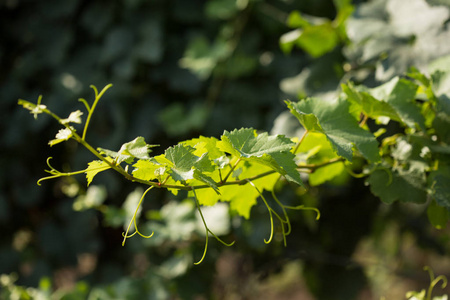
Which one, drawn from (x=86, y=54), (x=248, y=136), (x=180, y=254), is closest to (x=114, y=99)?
(x=86, y=54)

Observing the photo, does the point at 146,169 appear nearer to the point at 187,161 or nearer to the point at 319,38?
the point at 187,161

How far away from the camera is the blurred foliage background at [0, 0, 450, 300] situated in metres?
1.41

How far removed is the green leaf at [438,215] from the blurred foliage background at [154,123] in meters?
0.56

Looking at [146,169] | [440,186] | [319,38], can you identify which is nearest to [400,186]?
[440,186]

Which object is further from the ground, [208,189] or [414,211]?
[208,189]

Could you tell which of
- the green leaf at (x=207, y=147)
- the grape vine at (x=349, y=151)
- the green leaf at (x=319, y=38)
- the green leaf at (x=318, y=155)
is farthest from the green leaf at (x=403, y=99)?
the green leaf at (x=319, y=38)

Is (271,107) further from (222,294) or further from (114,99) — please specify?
(222,294)

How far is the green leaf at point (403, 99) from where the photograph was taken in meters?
0.60

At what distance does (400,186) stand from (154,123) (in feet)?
3.57

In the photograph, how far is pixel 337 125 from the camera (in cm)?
57

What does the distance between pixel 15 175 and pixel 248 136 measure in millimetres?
1517

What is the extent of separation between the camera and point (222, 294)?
2.05 metres

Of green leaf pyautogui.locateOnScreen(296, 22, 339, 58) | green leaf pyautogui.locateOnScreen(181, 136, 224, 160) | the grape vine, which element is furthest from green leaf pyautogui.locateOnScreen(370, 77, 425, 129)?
green leaf pyautogui.locateOnScreen(296, 22, 339, 58)

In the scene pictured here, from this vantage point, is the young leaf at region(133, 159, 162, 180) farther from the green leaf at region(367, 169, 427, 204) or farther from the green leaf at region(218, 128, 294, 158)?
the green leaf at region(367, 169, 427, 204)
